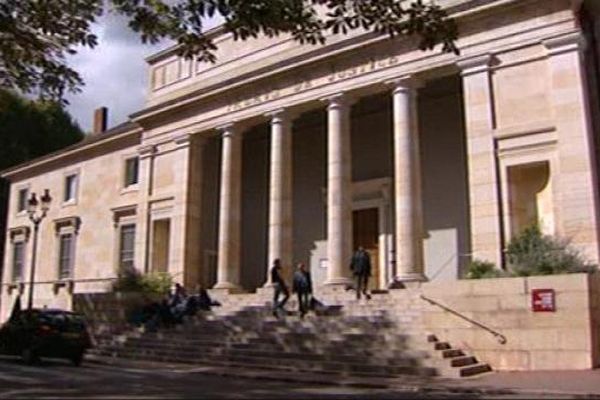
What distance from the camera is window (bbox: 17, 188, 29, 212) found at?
41.4 m

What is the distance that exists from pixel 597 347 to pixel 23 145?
136 ft

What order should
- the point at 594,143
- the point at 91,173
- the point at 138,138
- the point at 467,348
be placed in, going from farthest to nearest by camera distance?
the point at 91,173, the point at 138,138, the point at 594,143, the point at 467,348

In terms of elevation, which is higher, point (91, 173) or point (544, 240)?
point (91, 173)

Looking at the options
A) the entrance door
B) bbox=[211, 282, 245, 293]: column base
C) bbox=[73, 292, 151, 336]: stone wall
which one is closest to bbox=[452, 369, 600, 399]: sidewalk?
the entrance door

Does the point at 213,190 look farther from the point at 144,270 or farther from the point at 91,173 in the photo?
the point at 91,173

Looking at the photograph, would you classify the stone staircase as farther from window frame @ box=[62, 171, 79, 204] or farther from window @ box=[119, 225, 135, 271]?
window frame @ box=[62, 171, 79, 204]

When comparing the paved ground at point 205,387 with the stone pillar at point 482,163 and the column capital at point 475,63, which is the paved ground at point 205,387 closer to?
the stone pillar at point 482,163

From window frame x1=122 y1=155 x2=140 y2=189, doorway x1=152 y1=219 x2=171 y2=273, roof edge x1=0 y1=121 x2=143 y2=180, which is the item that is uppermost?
roof edge x1=0 y1=121 x2=143 y2=180

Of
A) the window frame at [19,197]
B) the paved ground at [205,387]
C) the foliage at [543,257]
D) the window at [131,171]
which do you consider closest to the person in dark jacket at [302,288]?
the paved ground at [205,387]

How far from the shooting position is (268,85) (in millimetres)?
26641

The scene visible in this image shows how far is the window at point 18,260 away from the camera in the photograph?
128ft

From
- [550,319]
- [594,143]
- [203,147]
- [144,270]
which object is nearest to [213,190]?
[203,147]

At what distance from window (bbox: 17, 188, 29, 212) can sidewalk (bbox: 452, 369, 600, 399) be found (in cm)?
3236

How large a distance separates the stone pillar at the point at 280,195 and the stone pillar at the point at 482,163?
22.7 feet
